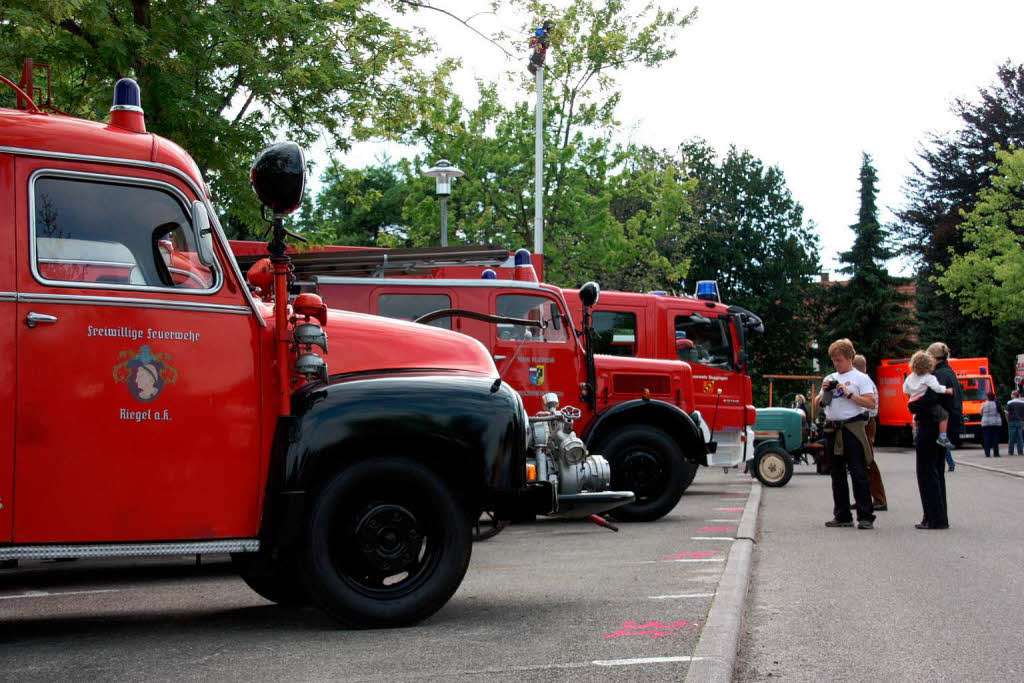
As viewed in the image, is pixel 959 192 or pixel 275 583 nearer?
pixel 275 583

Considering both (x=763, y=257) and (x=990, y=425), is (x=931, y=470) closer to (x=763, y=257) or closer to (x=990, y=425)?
(x=990, y=425)

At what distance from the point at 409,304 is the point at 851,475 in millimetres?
4796

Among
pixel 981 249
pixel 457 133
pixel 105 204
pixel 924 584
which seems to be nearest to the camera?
pixel 105 204

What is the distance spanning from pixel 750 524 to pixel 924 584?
403 centimetres

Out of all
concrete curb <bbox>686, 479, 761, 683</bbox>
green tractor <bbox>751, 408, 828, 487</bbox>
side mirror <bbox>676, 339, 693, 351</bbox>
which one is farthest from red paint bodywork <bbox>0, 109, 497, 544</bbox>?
green tractor <bbox>751, 408, 828, 487</bbox>

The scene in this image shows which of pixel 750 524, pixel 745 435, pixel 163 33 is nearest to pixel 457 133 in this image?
pixel 745 435

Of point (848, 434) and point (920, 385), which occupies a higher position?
point (920, 385)

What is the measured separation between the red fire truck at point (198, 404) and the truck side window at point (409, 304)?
6003 mm

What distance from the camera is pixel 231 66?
47.6ft

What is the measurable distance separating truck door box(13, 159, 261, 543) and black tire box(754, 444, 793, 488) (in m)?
15.5

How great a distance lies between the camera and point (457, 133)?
31.7m

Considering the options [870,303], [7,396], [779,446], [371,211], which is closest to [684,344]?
[779,446]

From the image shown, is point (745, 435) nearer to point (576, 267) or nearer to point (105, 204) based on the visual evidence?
point (105, 204)

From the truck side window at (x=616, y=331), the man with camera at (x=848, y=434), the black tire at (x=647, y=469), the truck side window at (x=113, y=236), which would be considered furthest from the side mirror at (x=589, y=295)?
the truck side window at (x=113, y=236)
